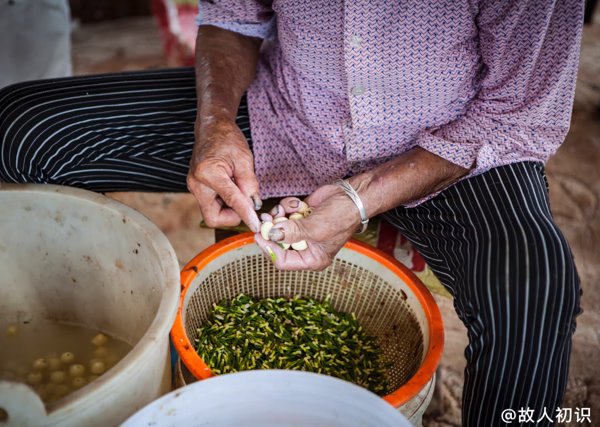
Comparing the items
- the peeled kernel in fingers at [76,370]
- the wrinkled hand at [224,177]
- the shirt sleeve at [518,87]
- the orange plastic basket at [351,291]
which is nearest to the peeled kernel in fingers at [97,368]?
the peeled kernel in fingers at [76,370]

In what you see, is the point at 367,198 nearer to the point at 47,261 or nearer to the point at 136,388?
the point at 136,388

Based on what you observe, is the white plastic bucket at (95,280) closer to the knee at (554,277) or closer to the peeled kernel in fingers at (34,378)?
the peeled kernel in fingers at (34,378)

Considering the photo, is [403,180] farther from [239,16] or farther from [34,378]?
[34,378]

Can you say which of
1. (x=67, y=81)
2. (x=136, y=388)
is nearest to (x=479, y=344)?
(x=136, y=388)

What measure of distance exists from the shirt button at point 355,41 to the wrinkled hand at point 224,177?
0.39m

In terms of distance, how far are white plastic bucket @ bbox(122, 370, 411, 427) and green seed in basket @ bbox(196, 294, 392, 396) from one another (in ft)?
1.10

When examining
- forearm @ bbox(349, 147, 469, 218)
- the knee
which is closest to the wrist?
forearm @ bbox(349, 147, 469, 218)

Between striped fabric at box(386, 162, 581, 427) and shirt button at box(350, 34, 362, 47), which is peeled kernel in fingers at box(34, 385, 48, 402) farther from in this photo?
shirt button at box(350, 34, 362, 47)

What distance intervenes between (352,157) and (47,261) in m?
0.90

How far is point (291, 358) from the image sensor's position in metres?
1.46

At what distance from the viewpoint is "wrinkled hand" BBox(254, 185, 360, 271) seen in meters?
1.24

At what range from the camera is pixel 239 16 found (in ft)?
5.24

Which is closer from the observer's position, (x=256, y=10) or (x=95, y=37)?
(x=256, y=10)

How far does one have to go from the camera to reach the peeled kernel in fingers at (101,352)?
146cm
